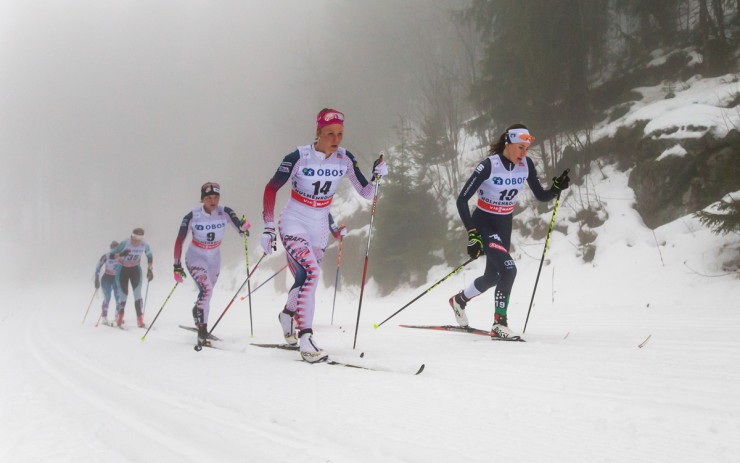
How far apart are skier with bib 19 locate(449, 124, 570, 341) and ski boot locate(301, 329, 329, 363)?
1.96 meters

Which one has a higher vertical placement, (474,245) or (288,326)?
(474,245)

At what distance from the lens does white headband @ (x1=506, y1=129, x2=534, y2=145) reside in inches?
189

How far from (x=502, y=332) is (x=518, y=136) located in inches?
87.7

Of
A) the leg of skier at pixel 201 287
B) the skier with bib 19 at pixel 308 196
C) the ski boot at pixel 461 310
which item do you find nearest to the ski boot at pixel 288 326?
the skier with bib 19 at pixel 308 196

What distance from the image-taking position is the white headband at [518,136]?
189 inches

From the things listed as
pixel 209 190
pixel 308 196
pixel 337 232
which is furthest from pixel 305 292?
pixel 209 190

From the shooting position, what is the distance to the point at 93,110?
267 ft

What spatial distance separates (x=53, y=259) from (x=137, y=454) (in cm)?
7363

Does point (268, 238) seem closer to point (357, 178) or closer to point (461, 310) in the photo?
point (357, 178)

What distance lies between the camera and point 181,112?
213 feet

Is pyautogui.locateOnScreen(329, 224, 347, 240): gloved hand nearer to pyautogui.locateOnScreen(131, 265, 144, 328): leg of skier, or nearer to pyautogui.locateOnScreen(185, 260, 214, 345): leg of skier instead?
pyautogui.locateOnScreen(185, 260, 214, 345): leg of skier

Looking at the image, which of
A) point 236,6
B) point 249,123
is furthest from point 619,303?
point 236,6

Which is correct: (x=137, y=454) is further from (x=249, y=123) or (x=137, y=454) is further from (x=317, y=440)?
(x=249, y=123)

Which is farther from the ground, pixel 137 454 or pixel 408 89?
pixel 408 89
